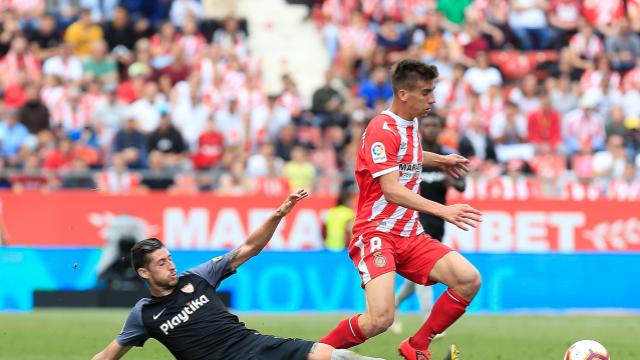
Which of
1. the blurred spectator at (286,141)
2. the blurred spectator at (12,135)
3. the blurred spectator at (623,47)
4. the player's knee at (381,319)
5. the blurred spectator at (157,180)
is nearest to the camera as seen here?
the player's knee at (381,319)

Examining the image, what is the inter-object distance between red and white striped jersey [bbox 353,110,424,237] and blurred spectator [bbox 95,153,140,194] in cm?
1079

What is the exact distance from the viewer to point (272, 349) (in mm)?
8914

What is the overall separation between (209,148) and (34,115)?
289 cm

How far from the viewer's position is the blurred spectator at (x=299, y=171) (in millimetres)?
20281

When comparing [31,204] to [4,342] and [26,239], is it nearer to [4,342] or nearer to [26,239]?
[26,239]

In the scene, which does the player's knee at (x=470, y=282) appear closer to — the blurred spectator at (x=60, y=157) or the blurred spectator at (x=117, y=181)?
the blurred spectator at (x=117, y=181)

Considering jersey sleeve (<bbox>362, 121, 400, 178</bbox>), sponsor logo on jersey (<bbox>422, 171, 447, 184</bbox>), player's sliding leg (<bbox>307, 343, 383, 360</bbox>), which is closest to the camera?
player's sliding leg (<bbox>307, 343, 383, 360</bbox>)

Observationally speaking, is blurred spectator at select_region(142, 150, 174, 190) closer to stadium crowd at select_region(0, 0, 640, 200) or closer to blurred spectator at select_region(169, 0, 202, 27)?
stadium crowd at select_region(0, 0, 640, 200)

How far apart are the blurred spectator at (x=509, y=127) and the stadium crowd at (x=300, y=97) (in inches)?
1.1

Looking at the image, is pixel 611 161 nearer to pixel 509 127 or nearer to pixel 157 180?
pixel 509 127

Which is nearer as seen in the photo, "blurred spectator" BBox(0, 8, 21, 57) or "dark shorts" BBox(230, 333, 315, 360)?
"dark shorts" BBox(230, 333, 315, 360)

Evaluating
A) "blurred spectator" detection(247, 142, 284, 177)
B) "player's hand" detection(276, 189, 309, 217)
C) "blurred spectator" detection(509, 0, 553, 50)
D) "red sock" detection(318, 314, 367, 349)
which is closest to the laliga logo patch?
"player's hand" detection(276, 189, 309, 217)

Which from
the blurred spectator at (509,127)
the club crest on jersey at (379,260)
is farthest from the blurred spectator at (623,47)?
the club crest on jersey at (379,260)

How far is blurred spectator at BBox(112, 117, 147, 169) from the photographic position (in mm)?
20875
